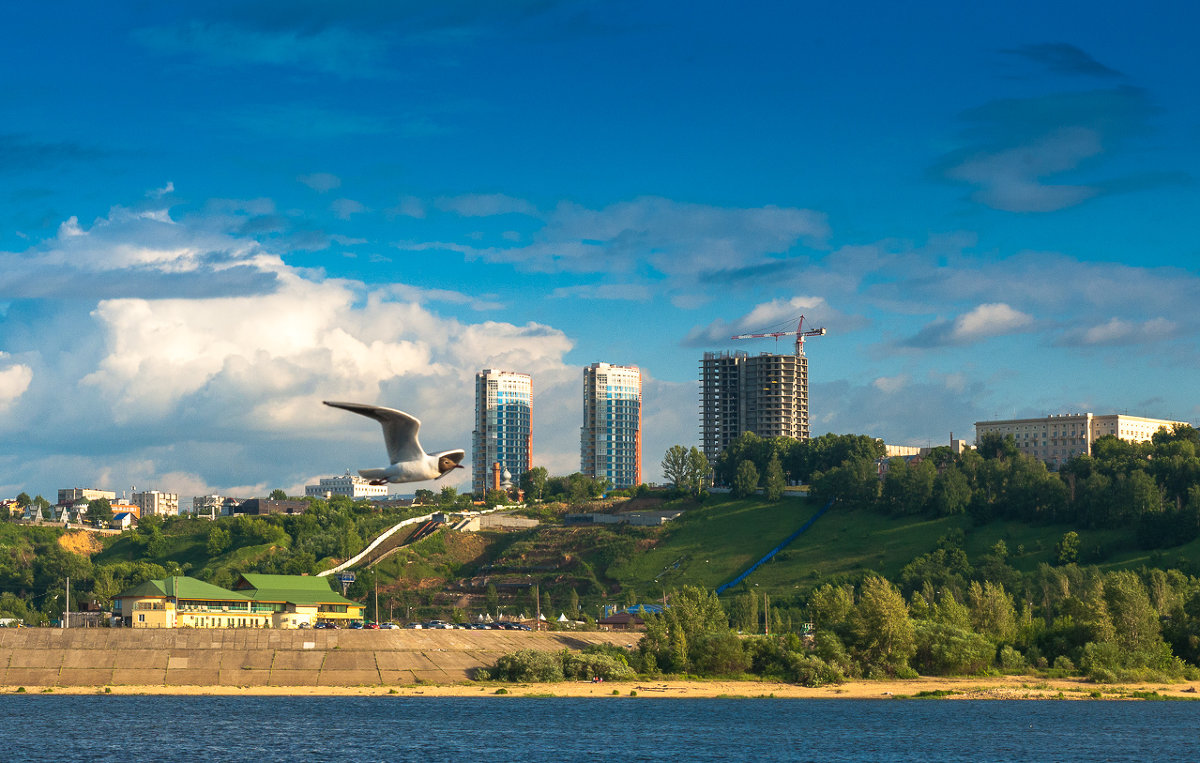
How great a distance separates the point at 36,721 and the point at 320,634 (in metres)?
30.9

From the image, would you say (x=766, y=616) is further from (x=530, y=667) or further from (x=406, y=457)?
(x=406, y=457)

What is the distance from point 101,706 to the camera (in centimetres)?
10425

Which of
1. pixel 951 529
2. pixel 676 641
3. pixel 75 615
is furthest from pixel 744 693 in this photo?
pixel 951 529

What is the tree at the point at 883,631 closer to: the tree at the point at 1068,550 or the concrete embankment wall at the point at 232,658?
the concrete embankment wall at the point at 232,658

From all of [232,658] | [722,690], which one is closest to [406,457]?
[722,690]

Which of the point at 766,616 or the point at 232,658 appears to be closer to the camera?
the point at 232,658

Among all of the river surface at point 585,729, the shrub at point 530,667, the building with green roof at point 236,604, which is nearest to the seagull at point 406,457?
the river surface at point 585,729

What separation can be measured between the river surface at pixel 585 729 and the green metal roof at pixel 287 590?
37161 mm

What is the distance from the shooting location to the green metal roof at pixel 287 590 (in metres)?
150

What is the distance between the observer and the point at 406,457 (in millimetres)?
29250

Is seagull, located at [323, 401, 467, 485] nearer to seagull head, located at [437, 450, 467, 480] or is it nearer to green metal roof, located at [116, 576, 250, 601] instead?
seagull head, located at [437, 450, 467, 480]

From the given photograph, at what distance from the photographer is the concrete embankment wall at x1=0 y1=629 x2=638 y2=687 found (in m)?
112

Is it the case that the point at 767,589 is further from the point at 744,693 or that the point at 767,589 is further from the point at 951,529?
the point at 744,693

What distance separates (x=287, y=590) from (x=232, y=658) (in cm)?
3739
